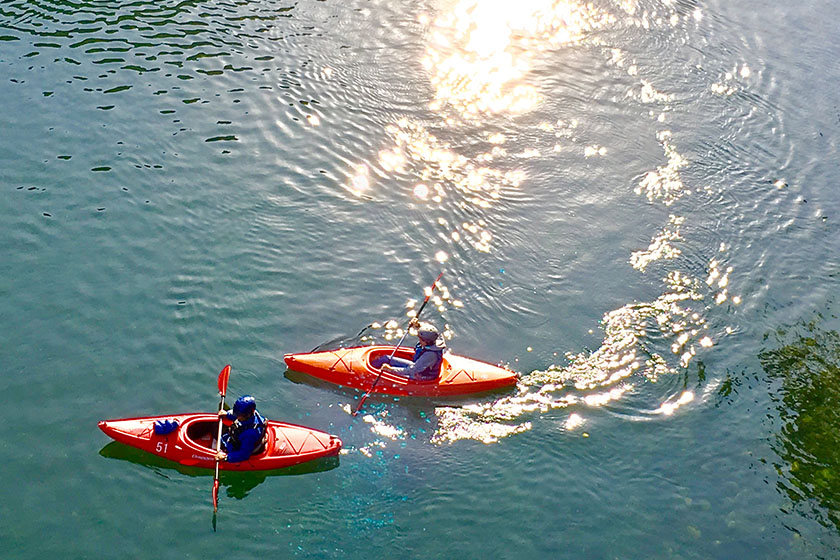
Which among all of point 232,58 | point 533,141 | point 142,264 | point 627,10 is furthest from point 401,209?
point 627,10

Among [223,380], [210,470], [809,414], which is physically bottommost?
[210,470]

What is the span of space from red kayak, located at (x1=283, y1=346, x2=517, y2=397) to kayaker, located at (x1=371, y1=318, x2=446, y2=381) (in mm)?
137

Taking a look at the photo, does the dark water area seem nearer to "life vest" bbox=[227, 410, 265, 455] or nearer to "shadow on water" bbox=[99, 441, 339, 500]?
"shadow on water" bbox=[99, 441, 339, 500]

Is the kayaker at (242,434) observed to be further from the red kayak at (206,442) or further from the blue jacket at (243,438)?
the red kayak at (206,442)

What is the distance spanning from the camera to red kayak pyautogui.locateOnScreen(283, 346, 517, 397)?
17.0 meters

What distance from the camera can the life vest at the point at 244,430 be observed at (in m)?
15.0

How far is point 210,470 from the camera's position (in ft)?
49.9

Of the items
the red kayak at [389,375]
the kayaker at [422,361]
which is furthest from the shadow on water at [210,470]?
the kayaker at [422,361]

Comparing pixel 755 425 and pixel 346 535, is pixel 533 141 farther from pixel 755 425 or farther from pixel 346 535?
pixel 346 535

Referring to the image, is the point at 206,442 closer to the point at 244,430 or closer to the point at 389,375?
the point at 244,430

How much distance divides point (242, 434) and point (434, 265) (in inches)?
281

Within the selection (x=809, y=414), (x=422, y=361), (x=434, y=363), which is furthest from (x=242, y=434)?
(x=809, y=414)

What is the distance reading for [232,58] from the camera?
26.0 m

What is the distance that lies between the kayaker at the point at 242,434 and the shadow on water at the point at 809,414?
34.8 feet
